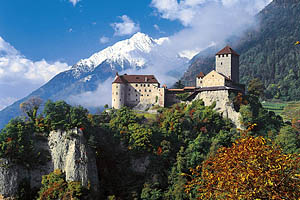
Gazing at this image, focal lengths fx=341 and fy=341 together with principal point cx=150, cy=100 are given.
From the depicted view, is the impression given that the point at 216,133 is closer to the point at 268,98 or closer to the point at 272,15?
the point at 268,98

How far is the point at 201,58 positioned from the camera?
564ft

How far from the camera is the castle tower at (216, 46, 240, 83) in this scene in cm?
6222

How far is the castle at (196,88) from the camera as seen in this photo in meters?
58.9

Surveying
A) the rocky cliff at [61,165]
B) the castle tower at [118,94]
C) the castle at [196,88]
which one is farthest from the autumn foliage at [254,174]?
the castle tower at [118,94]

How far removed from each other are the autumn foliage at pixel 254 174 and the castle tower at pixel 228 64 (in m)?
48.3

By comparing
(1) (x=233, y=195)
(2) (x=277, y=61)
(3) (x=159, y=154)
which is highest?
(2) (x=277, y=61)

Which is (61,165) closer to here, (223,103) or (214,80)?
(223,103)

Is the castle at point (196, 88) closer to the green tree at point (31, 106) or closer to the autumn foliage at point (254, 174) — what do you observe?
the green tree at point (31, 106)

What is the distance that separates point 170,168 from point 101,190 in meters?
Answer: 10.8

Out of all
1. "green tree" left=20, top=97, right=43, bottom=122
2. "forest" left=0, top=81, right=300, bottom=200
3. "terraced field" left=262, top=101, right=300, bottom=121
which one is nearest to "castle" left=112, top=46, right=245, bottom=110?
"forest" left=0, top=81, right=300, bottom=200

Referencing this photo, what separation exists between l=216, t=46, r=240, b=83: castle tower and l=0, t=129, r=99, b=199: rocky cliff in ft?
96.9

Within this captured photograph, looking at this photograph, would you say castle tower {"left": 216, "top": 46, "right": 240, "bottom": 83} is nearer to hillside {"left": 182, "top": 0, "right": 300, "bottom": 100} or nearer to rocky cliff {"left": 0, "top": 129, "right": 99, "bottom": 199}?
rocky cliff {"left": 0, "top": 129, "right": 99, "bottom": 199}

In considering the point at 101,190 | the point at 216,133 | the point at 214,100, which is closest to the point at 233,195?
the point at 101,190

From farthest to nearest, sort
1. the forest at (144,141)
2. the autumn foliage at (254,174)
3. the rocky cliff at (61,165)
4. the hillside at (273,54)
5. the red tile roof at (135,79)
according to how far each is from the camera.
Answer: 1. the hillside at (273,54)
2. the red tile roof at (135,79)
3. the forest at (144,141)
4. the rocky cliff at (61,165)
5. the autumn foliage at (254,174)
